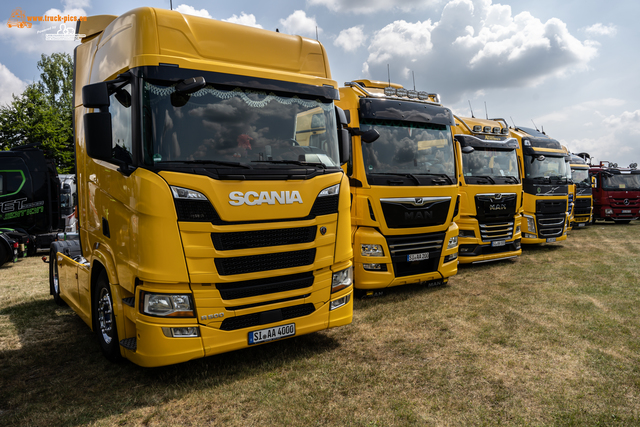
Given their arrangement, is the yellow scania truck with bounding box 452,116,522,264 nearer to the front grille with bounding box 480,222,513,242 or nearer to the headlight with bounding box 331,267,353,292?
the front grille with bounding box 480,222,513,242

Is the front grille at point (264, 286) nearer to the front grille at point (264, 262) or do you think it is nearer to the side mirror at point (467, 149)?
the front grille at point (264, 262)

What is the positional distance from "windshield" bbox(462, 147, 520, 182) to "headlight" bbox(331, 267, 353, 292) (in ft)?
17.9

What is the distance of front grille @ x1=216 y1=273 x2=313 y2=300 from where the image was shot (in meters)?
3.89

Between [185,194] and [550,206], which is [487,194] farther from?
[185,194]

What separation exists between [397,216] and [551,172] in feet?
23.8

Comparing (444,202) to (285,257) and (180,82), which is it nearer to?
(285,257)

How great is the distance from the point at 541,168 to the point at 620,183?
11.4 meters

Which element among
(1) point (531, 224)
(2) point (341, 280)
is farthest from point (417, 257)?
(1) point (531, 224)

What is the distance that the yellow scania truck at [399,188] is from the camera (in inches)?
261

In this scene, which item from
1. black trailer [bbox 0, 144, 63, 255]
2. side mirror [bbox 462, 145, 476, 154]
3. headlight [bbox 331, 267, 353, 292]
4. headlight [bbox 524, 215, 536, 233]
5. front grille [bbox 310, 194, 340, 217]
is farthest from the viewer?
headlight [bbox 524, 215, 536, 233]

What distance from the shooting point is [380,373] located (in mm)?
4156

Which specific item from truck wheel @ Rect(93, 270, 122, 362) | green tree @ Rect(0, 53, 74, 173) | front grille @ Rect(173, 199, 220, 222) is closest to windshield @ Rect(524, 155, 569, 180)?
front grille @ Rect(173, 199, 220, 222)

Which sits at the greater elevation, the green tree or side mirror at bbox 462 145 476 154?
the green tree

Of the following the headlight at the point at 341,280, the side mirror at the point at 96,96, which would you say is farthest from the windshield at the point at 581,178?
the side mirror at the point at 96,96
